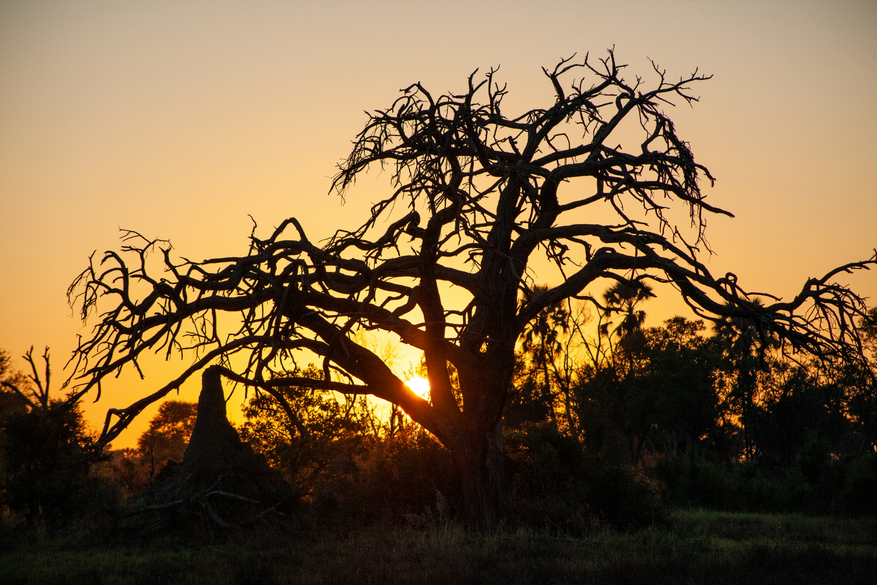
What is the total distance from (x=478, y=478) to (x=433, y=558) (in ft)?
10.2

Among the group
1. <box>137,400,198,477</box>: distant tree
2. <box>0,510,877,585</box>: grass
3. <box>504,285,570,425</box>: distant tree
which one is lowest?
<box>0,510,877,585</box>: grass

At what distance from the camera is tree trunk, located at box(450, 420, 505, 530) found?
1373 centimetres

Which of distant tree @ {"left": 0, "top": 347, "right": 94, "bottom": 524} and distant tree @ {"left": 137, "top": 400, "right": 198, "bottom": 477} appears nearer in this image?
distant tree @ {"left": 0, "top": 347, "right": 94, "bottom": 524}

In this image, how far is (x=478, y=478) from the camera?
13766 mm

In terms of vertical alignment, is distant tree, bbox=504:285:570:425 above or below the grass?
above

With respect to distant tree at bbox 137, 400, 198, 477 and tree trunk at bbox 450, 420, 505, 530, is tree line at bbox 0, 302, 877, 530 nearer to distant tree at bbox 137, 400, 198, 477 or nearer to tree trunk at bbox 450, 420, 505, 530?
tree trunk at bbox 450, 420, 505, 530

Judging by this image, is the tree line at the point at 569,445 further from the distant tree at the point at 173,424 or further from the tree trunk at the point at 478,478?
the distant tree at the point at 173,424

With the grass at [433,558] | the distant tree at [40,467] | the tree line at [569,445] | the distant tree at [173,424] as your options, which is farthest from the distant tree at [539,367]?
the distant tree at [173,424]

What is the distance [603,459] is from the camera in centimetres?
1827

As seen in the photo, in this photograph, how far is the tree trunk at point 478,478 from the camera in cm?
1373

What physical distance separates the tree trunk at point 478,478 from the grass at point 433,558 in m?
0.50

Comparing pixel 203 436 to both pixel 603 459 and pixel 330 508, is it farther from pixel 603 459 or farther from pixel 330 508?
pixel 603 459

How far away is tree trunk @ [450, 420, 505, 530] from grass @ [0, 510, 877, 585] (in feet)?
1.64

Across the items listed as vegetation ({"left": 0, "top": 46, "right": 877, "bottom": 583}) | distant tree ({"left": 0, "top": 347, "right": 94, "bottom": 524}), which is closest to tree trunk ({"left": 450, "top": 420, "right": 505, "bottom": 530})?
vegetation ({"left": 0, "top": 46, "right": 877, "bottom": 583})
